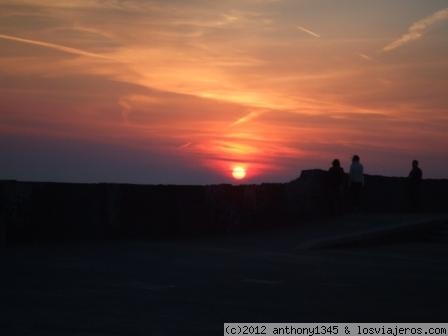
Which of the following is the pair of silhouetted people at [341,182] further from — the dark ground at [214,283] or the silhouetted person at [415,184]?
the dark ground at [214,283]

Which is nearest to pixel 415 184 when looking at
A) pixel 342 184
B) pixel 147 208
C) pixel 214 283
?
pixel 342 184

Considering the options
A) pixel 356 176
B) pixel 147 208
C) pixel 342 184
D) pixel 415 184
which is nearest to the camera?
pixel 147 208

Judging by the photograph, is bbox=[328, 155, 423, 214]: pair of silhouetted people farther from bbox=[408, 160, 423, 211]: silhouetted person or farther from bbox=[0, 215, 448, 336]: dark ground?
bbox=[0, 215, 448, 336]: dark ground

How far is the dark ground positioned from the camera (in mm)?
10266

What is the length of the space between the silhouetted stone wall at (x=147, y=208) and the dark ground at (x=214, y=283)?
45.9 inches

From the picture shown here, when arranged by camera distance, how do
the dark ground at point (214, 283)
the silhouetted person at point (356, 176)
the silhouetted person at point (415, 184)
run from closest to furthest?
1. the dark ground at point (214, 283)
2. the silhouetted person at point (356, 176)
3. the silhouetted person at point (415, 184)

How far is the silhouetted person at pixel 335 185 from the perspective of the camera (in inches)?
1039

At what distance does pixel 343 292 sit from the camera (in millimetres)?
12508

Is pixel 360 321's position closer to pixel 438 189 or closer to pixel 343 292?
pixel 343 292

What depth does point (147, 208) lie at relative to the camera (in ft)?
73.9

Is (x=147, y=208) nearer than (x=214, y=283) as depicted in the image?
No

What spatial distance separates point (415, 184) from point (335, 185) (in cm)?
379

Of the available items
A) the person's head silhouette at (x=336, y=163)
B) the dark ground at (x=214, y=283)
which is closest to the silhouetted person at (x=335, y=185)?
the person's head silhouette at (x=336, y=163)

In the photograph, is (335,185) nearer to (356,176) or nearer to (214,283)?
(356,176)
